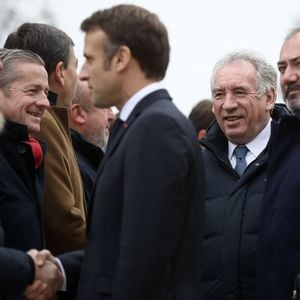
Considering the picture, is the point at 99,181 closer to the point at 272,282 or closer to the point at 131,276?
the point at 131,276

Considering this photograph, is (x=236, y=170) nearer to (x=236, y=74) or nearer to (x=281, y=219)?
(x=236, y=74)

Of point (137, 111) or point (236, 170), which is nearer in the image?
point (137, 111)

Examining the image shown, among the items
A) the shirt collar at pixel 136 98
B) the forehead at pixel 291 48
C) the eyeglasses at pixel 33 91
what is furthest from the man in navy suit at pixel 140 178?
the forehead at pixel 291 48

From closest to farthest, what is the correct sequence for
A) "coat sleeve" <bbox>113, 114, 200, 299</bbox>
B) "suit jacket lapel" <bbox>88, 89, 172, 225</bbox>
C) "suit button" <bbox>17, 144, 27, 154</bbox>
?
"coat sleeve" <bbox>113, 114, 200, 299</bbox> < "suit jacket lapel" <bbox>88, 89, 172, 225</bbox> < "suit button" <bbox>17, 144, 27, 154</bbox>

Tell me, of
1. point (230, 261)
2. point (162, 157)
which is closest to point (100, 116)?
point (230, 261)

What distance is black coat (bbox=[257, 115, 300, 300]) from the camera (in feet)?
14.4

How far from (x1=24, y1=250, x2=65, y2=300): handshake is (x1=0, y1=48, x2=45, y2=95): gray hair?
97cm

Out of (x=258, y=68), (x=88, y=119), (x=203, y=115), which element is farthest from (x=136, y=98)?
(x=203, y=115)

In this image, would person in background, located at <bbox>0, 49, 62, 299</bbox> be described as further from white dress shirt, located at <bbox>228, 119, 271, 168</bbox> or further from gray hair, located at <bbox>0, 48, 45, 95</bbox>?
white dress shirt, located at <bbox>228, 119, 271, 168</bbox>

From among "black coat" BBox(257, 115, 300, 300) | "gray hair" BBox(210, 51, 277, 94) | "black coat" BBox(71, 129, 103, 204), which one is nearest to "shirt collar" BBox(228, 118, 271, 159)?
"gray hair" BBox(210, 51, 277, 94)

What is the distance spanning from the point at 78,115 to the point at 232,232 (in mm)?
1567

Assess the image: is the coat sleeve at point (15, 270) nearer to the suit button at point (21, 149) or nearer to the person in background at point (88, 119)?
the suit button at point (21, 149)

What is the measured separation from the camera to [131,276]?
369 centimetres

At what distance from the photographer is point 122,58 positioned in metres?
3.97
